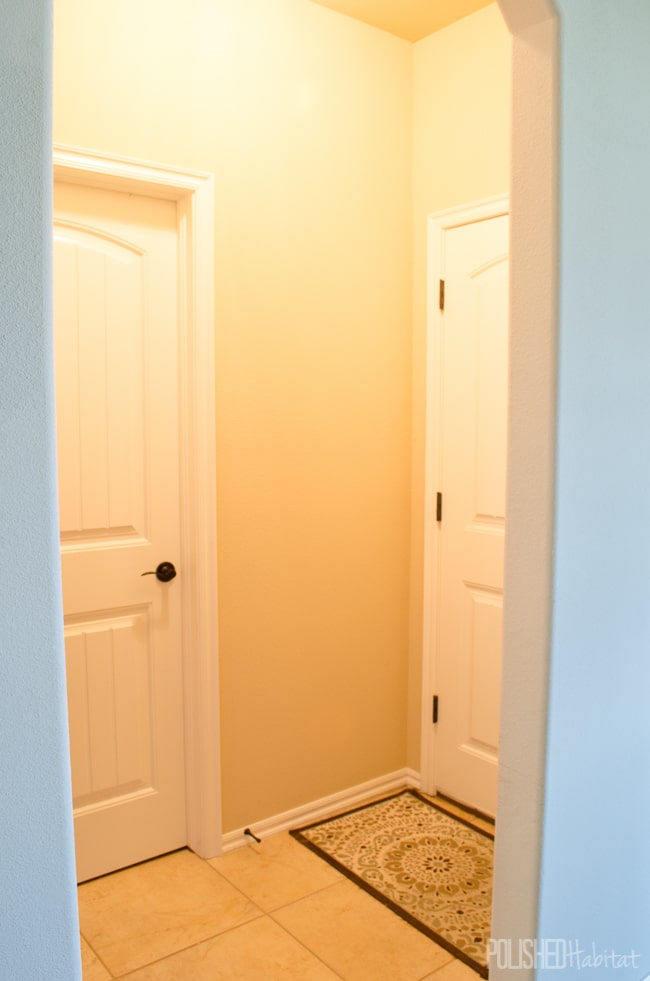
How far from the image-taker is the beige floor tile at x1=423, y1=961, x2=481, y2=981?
2.19 metres

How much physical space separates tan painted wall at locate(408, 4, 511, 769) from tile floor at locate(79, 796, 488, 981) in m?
0.90

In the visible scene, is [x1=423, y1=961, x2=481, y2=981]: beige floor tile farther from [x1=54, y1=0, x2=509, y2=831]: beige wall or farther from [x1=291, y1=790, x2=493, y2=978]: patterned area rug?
[x1=54, y1=0, x2=509, y2=831]: beige wall

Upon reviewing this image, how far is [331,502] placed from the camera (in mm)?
3033

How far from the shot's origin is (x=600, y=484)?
1807 millimetres

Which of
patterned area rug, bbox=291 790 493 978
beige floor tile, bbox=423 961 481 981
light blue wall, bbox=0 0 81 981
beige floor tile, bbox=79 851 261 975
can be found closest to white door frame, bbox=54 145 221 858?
beige floor tile, bbox=79 851 261 975

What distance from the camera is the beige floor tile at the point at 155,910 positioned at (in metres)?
2.30

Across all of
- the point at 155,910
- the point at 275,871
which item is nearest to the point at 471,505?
the point at 275,871

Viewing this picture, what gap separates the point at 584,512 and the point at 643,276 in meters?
0.57

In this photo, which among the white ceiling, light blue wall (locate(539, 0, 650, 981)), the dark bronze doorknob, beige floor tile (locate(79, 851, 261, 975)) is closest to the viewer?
light blue wall (locate(539, 0, 650, 981))

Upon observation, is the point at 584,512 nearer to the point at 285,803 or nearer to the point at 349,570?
the point at 349,570

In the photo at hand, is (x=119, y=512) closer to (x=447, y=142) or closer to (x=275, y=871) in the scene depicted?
(x=275, y=871)

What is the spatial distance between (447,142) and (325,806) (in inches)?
99.5

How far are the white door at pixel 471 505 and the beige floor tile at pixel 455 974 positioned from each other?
781 mm

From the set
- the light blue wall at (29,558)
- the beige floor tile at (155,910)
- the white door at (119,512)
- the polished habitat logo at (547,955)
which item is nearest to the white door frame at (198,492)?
the white door at (119,512)
